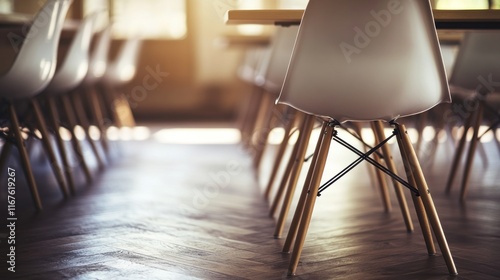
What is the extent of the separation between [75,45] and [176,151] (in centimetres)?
161

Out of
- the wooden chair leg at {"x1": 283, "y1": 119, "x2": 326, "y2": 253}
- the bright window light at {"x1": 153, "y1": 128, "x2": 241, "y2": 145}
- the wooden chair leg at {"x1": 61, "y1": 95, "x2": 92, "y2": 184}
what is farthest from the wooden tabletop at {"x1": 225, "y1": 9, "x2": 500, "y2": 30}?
the bright window light at {"x1": 153, "y1": 128, "x2": 241, "y2": 145}

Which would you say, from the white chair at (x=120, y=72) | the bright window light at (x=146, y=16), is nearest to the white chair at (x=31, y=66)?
A: the white chair at (x=120, y=72)

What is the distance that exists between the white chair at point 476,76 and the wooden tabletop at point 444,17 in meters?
0.85

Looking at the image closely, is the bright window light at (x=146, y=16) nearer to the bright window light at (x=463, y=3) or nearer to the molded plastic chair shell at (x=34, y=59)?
the bright window light at (x=463, y=3)

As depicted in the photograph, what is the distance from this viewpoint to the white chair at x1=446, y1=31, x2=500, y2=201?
9.74ft

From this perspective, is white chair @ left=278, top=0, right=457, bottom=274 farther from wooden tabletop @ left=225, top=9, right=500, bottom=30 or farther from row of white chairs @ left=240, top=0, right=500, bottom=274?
wooden tabletop @ left=225, top=9, right=500, bottom=30

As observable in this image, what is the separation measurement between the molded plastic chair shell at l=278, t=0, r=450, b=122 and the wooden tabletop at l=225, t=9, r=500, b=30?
0.64ft

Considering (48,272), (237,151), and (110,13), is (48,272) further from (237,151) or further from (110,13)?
(110,13)

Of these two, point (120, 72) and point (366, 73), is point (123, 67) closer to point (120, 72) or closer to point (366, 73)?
point (120, 72)

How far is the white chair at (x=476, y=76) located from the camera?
297 cm

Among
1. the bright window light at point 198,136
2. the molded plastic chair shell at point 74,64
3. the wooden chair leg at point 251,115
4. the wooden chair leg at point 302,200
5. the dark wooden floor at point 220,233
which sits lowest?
the bright window light at point 198,136

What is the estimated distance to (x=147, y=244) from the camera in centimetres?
220

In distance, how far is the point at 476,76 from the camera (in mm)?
3041

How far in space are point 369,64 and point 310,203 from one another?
0.40 meters
